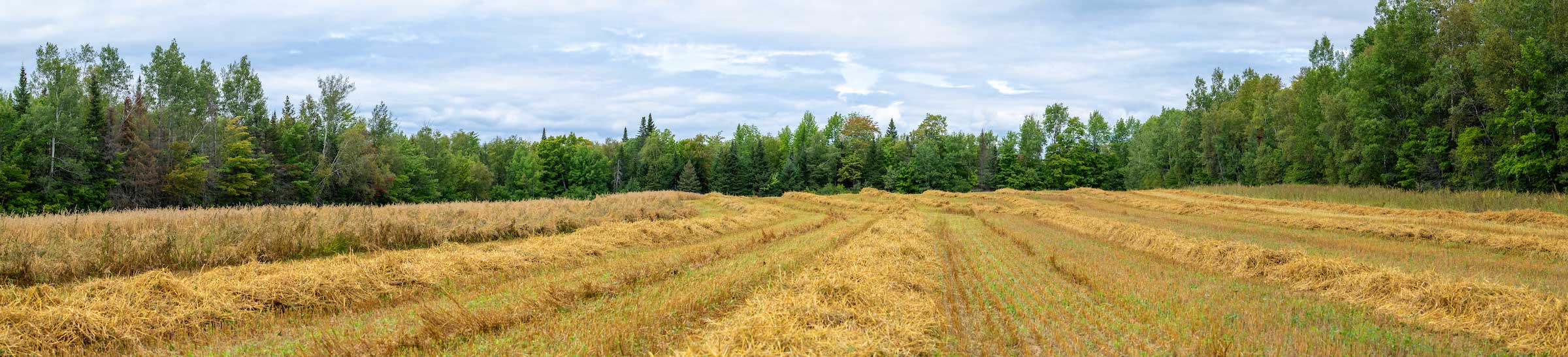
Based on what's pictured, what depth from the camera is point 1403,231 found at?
17141 mm

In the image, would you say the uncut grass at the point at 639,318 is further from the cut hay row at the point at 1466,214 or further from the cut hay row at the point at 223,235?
the cut hay row at the point at 1466,214

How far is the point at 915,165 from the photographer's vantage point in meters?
82.6

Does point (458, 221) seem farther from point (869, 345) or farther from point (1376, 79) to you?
point (1376, 79)

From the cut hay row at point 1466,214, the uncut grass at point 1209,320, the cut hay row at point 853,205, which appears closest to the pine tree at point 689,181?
the cut hay row at point 853,205

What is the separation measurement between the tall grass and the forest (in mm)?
2564

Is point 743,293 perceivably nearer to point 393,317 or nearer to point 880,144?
point 393,317

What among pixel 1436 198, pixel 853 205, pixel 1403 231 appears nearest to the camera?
pixel 1403 231

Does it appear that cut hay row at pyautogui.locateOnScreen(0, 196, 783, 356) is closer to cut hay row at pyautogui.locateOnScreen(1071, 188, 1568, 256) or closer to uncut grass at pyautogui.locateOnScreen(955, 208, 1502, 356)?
uncut grass at pyautogui.locateOnScreen(955, 208, 1502, 356)

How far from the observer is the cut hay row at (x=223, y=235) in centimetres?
938

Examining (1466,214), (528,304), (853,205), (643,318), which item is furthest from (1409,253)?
(853,205)

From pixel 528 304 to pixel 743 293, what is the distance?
9.12 ft

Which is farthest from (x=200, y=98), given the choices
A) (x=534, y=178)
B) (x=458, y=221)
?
(x=458, y=221)

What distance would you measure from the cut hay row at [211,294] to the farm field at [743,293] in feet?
0.10

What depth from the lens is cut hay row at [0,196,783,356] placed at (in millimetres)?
6309
